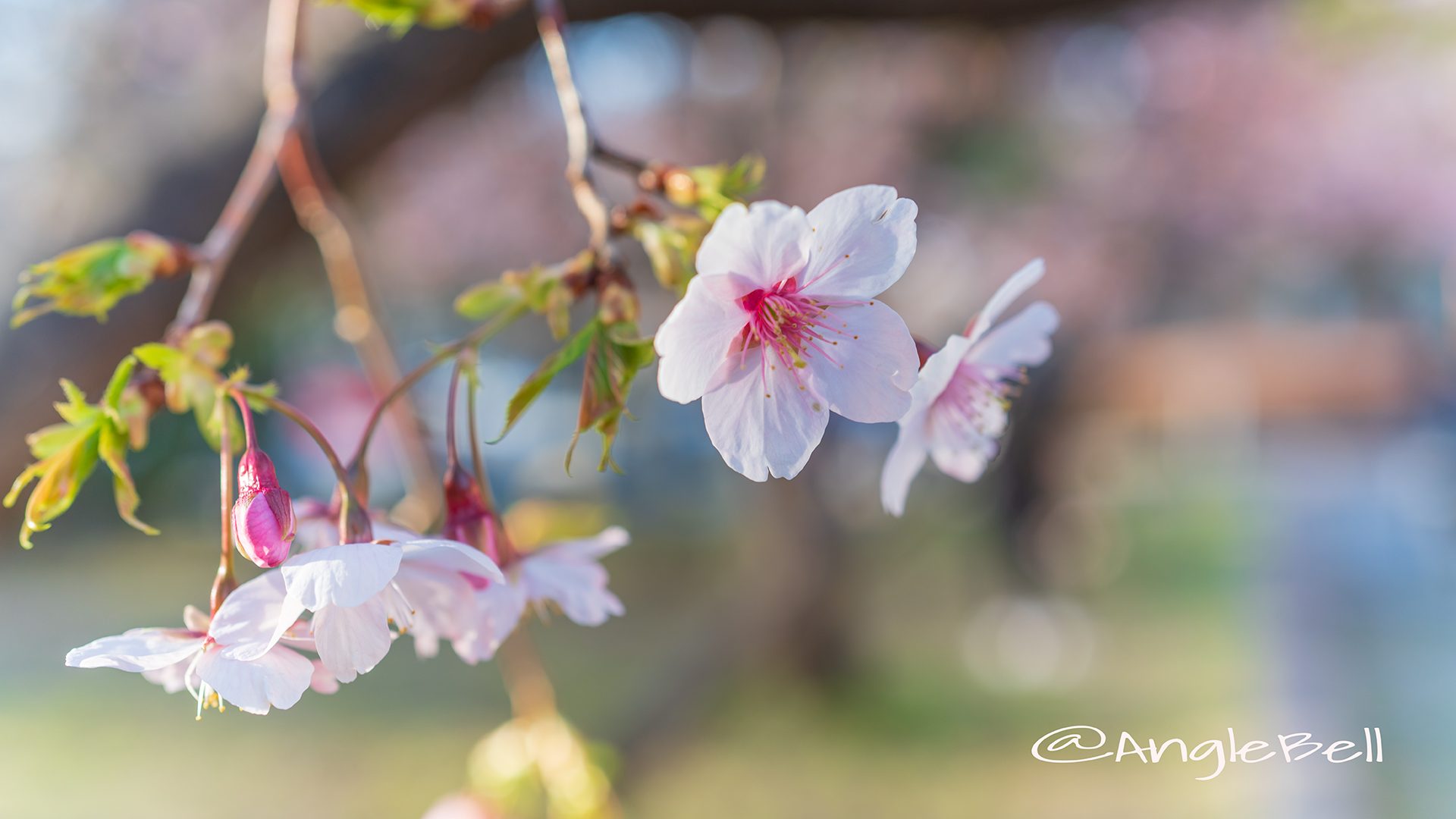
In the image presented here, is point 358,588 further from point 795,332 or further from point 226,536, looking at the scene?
point 795,332

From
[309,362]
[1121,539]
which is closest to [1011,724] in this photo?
Answer: [1121,539]

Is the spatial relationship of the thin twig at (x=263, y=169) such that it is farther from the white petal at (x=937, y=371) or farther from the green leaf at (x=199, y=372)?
the white petal at (x=937, y=371)

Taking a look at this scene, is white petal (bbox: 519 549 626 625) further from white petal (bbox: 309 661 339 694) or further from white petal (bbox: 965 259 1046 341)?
white petal (bbox: 965 259 1046 341)

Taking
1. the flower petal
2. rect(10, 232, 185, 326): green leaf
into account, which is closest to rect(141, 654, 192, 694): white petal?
the flower petal

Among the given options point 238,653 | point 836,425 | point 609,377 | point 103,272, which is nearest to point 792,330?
point 609,377

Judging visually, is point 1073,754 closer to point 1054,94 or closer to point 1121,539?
point 1054,94
